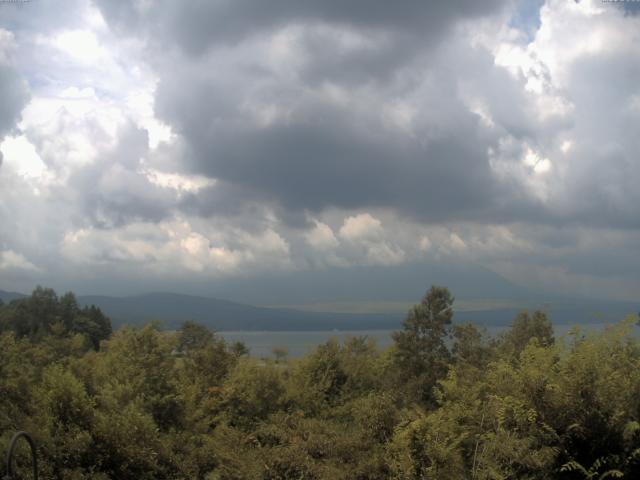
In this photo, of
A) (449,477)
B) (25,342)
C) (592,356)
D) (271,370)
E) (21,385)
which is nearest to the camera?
(592,356)

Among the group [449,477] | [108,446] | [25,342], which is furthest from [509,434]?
[25,342]

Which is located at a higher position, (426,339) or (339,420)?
(426,339)

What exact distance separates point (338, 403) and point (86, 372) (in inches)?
469

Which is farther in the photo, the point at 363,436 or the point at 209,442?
the point at 209,442

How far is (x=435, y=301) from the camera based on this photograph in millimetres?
35875

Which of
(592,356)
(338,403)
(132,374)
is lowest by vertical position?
(338,403)

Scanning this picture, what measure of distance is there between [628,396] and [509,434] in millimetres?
2216

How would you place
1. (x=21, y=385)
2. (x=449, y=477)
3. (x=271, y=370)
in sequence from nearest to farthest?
(x=449, y=477), (x=21, y=385), (x=271, y=370)

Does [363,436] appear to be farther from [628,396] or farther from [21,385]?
[21,385]

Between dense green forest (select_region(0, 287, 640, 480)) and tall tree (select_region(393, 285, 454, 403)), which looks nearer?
dense green forest (select_region(0, 287, 640, 480))

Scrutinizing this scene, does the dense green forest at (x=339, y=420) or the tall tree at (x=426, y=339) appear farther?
the tall tree at (x=426, y=339)

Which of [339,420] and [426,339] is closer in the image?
[339,420]

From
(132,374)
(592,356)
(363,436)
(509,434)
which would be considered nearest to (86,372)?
(132,374)

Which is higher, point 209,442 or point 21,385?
point 21,385
